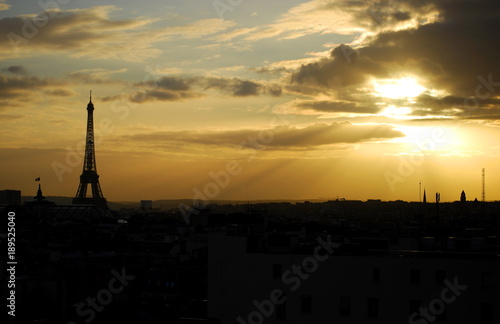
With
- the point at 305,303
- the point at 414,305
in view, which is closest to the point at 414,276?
the point at 414,305

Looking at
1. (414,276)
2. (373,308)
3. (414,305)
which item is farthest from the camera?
(373,308)

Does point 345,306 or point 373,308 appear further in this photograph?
point 345,306

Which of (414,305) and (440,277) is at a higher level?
(440,277)

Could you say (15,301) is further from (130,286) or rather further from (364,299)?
(130,286)

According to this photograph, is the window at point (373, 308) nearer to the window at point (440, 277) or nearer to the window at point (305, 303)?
the window at point (305, 303)

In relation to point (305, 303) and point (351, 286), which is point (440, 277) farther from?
point (305, 303)
